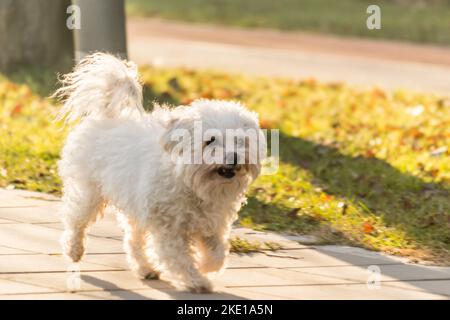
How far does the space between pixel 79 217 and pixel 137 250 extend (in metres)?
0.44

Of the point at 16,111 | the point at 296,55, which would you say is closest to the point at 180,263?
the point at 16,111

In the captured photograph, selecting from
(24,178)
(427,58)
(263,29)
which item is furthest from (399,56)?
(24,178)

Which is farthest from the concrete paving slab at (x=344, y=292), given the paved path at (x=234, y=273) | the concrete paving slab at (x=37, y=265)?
the concrete paving slab at (x=37, y=265)

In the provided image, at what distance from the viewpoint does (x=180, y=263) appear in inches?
246

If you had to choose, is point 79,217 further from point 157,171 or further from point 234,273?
point 234,273

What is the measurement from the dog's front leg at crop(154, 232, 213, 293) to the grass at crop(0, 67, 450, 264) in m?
1.67

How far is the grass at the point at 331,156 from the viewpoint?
8.09 metres

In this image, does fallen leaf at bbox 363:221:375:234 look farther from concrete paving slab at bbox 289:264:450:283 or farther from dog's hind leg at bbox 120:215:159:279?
dog's hind leg at bbox 120:215:159:279

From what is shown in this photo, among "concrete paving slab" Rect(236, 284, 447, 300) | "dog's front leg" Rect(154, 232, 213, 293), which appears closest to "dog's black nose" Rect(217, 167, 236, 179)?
"dog's front leg" Rect(154, 232, 213, 293)

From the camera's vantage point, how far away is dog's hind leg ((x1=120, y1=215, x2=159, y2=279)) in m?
6.73

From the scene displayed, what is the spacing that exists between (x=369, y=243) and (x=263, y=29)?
15573mm

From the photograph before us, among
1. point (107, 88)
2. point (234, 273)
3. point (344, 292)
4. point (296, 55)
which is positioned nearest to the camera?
point (344, 292)
